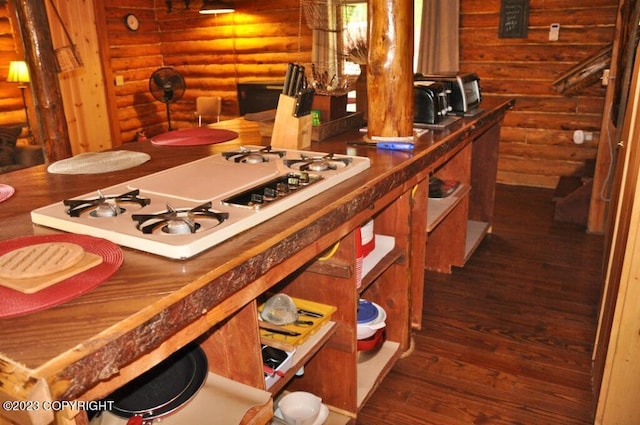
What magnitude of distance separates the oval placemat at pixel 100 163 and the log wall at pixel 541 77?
403cm

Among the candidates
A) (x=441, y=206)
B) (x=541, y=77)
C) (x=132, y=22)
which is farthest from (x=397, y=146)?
(x=132, y=22)

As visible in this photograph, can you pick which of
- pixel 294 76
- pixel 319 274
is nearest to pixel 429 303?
pixel 319 274

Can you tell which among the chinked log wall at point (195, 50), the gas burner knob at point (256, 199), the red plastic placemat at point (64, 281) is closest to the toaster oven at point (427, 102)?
the gas burner knob at point (256, 199)

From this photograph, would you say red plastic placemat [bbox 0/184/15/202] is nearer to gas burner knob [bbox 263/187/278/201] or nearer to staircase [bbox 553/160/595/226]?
gas burner knob [bbox 263/187/278/201]

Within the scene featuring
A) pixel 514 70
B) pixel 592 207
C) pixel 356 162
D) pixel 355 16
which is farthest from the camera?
pixel 355 16

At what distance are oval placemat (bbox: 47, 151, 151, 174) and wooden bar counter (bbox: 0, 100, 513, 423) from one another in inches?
1.9

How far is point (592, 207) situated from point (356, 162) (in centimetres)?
277

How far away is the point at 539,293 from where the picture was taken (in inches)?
114

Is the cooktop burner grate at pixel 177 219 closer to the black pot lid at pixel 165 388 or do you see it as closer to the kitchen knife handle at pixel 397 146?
the black pot lid at pixel 165 388

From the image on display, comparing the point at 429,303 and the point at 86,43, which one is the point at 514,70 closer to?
the point at 429,303

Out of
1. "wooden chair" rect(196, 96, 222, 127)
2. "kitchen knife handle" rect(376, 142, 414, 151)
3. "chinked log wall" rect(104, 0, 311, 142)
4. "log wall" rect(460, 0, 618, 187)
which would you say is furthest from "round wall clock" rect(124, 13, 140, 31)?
"kitchen knife handle" rect(376, 142, 414, 151)

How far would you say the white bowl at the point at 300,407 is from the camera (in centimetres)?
169

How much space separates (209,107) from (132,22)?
1474 mm

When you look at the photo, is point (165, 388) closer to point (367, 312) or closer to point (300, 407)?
point (300, 407)
